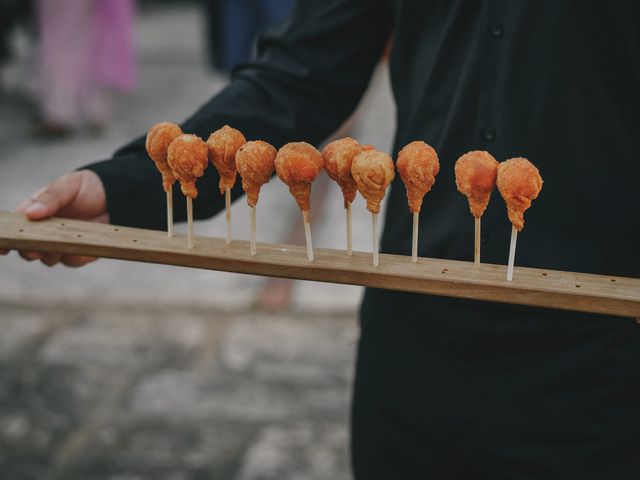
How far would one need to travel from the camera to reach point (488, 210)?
5.30 feet

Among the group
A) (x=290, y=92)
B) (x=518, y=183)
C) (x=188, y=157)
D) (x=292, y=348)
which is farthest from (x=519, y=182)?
(x=292, y=348)

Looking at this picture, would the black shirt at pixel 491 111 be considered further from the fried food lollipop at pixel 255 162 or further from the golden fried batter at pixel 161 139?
the fried food lollipop at pixel 255 162

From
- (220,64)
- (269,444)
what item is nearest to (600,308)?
(269,444)

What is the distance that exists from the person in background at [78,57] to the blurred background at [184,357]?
0.63 m

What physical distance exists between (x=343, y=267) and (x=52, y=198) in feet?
1.96

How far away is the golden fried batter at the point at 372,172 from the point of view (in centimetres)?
136

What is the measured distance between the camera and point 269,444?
10.7 feet

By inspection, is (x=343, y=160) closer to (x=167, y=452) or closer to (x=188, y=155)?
(x=188, y=155)

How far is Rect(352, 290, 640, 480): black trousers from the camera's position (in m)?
1.56

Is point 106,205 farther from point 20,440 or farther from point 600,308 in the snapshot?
point 20,440

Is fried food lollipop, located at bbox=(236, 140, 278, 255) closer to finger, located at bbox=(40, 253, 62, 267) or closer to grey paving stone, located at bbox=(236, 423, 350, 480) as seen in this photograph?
finger, located at bbox=(40, 253, 62, 267)

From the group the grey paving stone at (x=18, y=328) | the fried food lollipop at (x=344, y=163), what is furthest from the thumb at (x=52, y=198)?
the grey paving stone at (x=18, y=328)

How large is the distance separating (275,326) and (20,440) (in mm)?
1281

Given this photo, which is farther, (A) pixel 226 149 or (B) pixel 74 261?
(B) pixel 74 261
